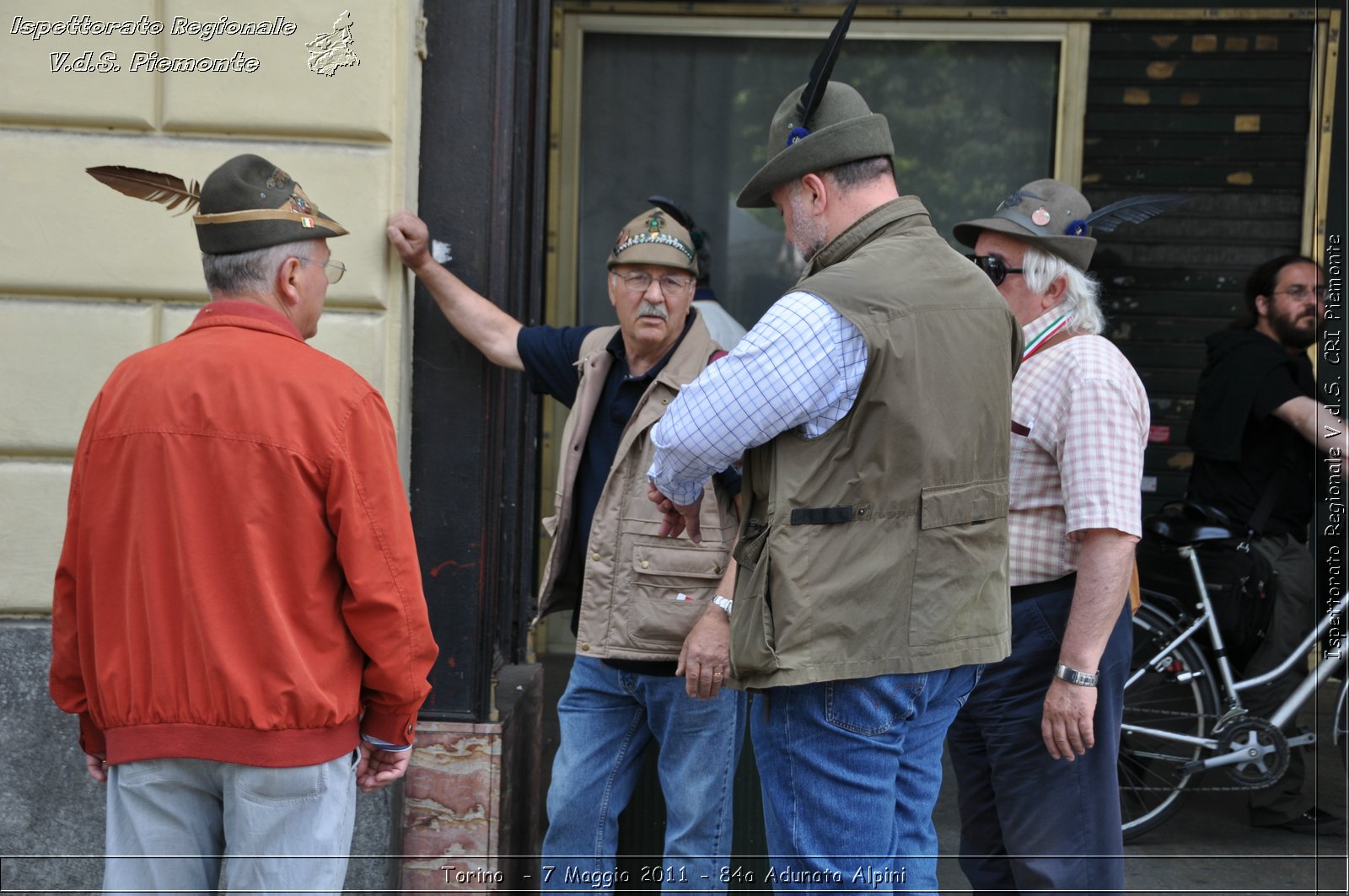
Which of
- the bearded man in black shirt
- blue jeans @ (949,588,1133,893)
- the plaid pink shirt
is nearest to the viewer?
the plaid pink shirt

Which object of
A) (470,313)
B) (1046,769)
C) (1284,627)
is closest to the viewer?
(1046,769)

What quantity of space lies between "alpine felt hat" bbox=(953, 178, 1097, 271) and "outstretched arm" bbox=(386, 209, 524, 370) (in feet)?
4.05

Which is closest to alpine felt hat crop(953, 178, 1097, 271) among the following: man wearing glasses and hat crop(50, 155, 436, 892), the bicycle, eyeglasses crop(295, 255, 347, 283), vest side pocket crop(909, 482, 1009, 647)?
vest side pocket crop(909, 482, 1009, 647)

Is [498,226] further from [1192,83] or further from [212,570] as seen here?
[1192,83]

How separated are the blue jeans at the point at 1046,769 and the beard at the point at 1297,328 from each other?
2081 millimetres

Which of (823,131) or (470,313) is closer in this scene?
(823,131)

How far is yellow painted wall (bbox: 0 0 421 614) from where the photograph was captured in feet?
10.8

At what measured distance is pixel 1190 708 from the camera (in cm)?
452

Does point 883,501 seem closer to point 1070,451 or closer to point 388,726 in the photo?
point 1070,451

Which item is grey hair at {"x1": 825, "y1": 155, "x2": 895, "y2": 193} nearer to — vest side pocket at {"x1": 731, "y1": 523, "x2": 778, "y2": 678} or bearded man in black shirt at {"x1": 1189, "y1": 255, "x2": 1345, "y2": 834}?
vest side pocket at {"x1": 731, "y1": 523, "x2": 778, "y2": 678}

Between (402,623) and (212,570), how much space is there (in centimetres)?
35

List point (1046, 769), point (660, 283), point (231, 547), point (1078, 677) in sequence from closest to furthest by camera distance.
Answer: point (231, 547) < point (1078, 677) < point (1046, 769) < point (660, 283)

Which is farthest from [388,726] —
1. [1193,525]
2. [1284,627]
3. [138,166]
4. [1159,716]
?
[1284,627]

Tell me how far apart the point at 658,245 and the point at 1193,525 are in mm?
2463
